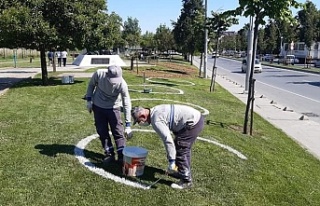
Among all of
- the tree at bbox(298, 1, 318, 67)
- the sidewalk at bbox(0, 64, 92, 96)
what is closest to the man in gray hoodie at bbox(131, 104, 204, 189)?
the sidewalk at bbox(0, 64, 92, 96)

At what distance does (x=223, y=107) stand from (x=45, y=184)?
9923 mm

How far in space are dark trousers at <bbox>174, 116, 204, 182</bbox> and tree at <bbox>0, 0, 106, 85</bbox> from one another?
459 inches

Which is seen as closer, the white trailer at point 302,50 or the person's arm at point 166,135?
the person's arm at point 166,135

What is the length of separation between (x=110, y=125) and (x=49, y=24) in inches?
436

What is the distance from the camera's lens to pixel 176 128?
216 inches

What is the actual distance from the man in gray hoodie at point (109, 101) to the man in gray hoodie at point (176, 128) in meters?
0.78

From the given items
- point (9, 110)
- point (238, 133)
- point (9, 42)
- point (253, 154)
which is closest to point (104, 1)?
point (9, 42)

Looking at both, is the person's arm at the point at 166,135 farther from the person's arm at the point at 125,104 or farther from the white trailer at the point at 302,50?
the white trailer at the point at 302,50

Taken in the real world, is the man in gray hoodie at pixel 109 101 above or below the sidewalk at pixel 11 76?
above

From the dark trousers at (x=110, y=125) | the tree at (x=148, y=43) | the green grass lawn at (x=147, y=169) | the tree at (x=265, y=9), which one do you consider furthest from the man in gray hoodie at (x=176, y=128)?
the tree at (x=148, y=43)

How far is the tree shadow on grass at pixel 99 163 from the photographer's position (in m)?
5.98

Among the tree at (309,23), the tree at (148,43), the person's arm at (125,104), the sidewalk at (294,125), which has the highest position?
the tree at (309,23)

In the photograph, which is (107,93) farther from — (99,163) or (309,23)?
(309,23)

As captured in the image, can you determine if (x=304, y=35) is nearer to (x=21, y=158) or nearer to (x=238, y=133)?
(x=238, y=133)
